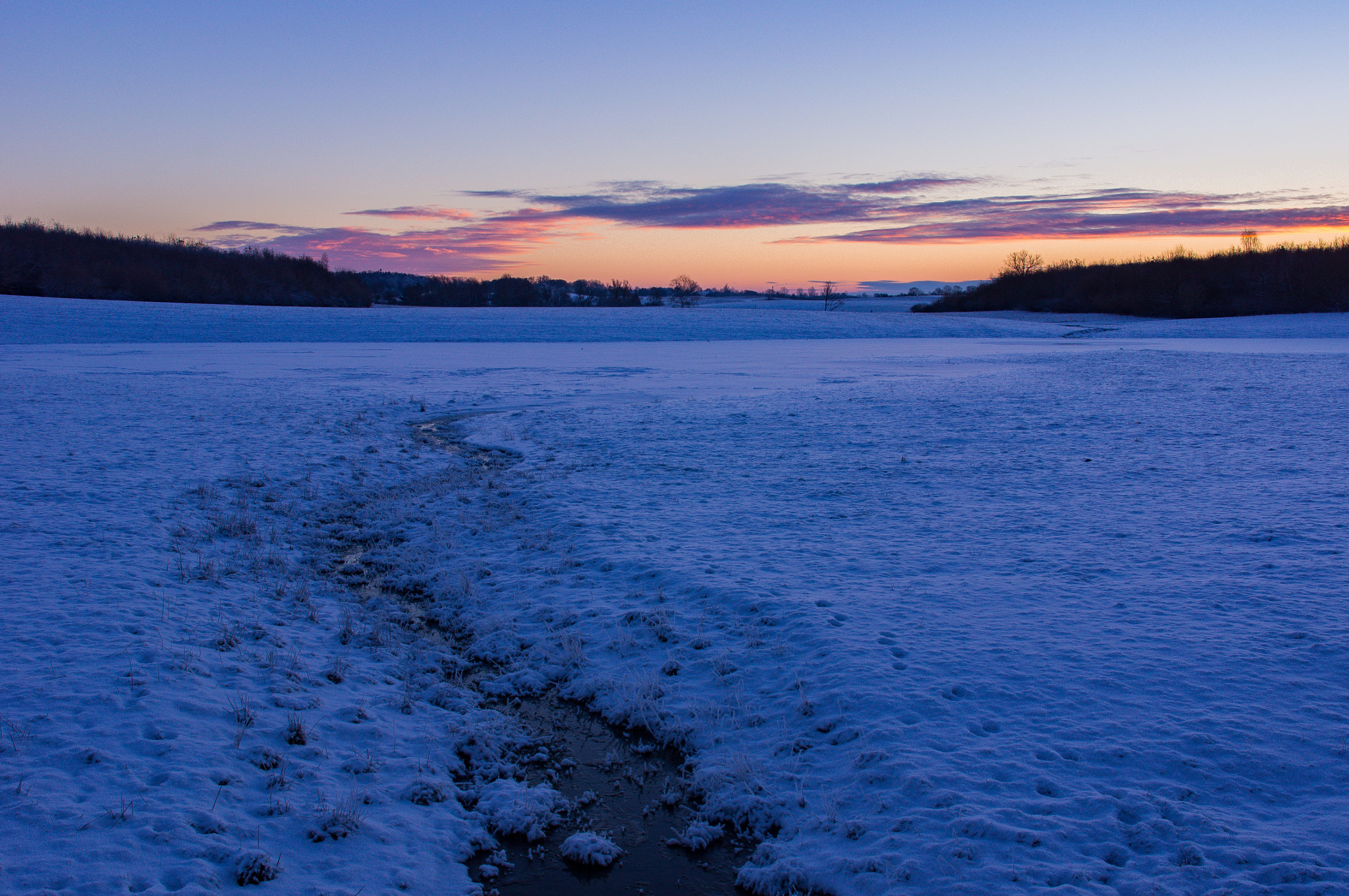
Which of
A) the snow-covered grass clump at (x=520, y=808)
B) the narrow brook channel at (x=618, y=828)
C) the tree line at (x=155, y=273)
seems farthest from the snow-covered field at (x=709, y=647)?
the tree line at (x=155, y=273)

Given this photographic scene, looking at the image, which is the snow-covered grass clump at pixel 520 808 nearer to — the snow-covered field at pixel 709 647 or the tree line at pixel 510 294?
the snow-covered field at pixel 709 647

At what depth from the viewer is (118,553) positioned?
819cm

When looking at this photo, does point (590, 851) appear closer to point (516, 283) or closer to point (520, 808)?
point (520, 808)

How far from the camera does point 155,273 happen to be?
78938mm

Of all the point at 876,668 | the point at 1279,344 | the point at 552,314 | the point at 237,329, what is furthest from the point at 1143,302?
the point at 876,668

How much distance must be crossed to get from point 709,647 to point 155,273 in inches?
3641

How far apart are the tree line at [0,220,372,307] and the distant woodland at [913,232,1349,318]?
282ft

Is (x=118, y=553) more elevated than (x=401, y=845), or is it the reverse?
(x=118, y=553)

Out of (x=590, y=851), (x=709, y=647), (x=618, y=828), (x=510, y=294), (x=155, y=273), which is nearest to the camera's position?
(x=590, y=851)

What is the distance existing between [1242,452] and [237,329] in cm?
5486

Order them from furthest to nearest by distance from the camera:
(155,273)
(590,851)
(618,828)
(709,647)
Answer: (155,273)
(709,647)
(618,828)
(590,851)

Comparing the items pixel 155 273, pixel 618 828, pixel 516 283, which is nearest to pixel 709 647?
pixel 618 828

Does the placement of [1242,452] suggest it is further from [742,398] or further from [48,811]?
[48,811]

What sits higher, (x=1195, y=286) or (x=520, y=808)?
(x=1195, y=286)
